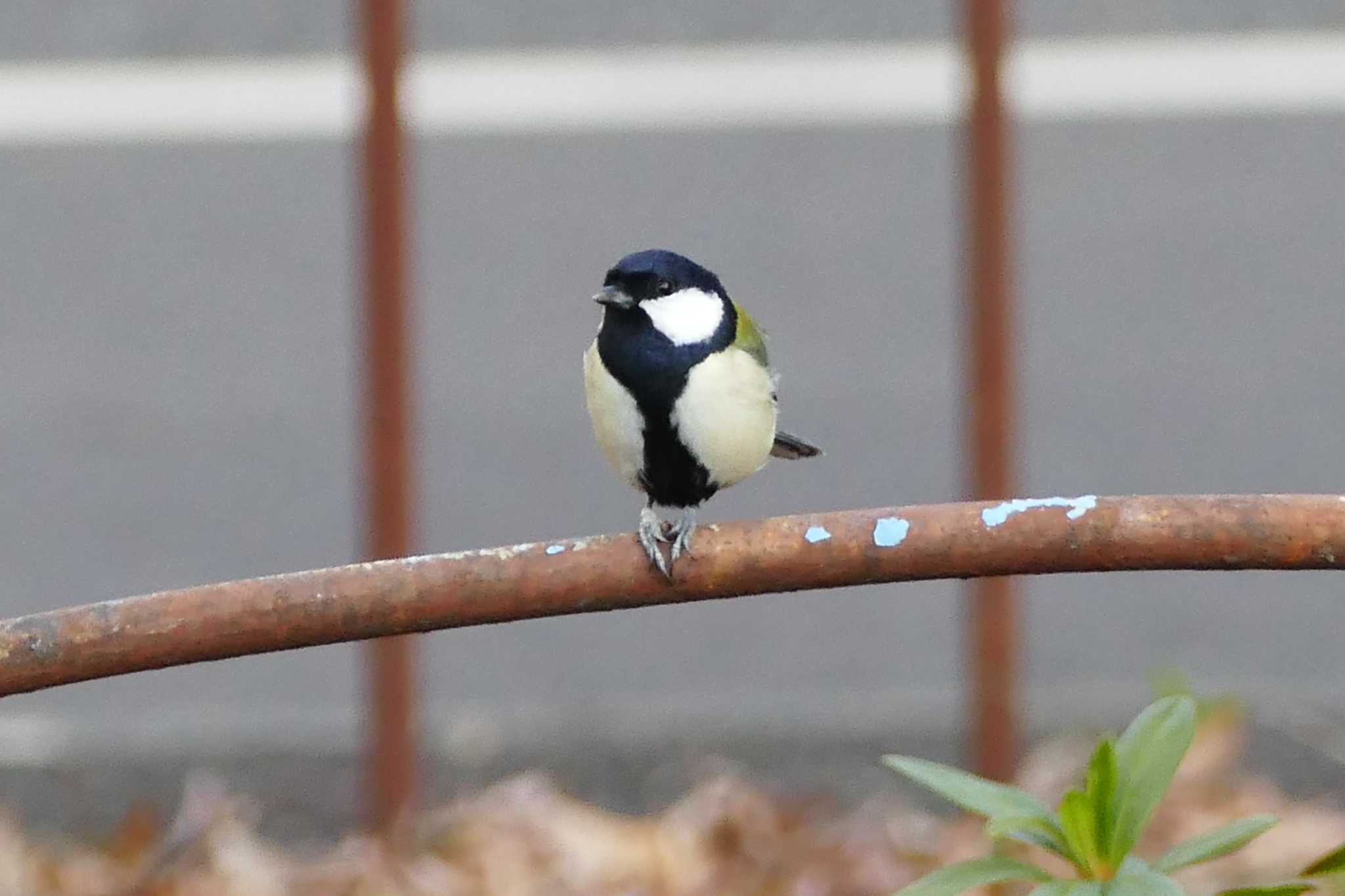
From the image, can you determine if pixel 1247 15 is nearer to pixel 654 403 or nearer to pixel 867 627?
pixel 867 627

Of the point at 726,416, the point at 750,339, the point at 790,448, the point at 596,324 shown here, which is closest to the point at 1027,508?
the point at 726,416

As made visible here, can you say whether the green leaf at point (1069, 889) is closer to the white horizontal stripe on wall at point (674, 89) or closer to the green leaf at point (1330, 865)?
the green leaf at point (1330, 865)

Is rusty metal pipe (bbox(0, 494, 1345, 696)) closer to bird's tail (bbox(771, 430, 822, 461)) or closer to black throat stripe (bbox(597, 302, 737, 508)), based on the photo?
black throat stripe (bbox(597, 302, 737, 508))

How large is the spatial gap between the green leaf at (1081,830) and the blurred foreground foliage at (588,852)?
0.94 m

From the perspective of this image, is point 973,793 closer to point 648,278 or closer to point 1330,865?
point 1330,865

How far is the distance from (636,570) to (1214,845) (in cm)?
38

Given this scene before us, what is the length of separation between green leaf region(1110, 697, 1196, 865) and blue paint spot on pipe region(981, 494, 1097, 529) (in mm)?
142

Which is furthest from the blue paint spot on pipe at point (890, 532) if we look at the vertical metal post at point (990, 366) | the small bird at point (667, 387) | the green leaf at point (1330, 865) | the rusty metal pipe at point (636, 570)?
the vertical metal post at point (990, 366)

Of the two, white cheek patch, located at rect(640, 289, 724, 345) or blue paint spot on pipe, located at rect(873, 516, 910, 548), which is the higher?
white cheek patch, located at rect(640, 289, 724, 345)

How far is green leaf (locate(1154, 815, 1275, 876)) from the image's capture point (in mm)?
1271

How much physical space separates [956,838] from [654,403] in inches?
33.2

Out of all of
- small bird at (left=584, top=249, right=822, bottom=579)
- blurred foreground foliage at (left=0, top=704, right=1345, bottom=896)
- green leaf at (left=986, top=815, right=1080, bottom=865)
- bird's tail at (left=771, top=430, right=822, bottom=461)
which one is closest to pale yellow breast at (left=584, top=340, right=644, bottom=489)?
small bird at (left=584, top=249, right=822, bottom=579)

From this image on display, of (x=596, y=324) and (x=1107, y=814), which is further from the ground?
(x=596, y=324)

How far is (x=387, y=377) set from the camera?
255 cm
